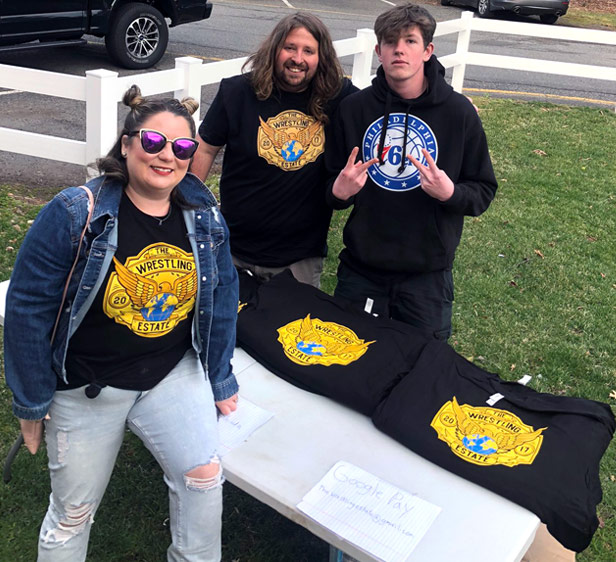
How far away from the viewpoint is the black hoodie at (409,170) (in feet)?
11.7

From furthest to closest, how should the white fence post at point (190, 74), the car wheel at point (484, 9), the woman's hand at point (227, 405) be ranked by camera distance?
1. the car wheel at point (484, 9)
2. the white fence post at point (190, 74)
3. the woman's hand at point (227, 405)

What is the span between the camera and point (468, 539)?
2.57 meters

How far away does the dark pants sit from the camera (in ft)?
12.6

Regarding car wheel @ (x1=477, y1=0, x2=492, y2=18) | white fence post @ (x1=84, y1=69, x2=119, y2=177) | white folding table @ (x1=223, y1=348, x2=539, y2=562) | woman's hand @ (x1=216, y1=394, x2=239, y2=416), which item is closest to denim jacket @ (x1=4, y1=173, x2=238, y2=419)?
woman's hand @ (x1=216, y1=394, x2=239, y2=416)

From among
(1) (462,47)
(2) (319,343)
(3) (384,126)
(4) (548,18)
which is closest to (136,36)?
(1) (462,47)

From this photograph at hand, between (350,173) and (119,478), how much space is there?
1877 millimetres

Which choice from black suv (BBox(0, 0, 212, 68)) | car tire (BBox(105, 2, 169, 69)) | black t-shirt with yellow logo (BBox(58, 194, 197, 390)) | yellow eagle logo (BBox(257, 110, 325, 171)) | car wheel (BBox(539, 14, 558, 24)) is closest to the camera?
black t-shirt with yellow logo (BBox(58, 194, 197, 390))

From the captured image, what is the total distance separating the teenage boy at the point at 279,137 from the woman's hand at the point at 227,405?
1.10 m

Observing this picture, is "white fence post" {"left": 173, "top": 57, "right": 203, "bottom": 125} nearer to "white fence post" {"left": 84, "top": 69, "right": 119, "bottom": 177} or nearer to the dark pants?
"white fence post" {"left": 84, "top": 69, "right": 119, "bottom": 177}

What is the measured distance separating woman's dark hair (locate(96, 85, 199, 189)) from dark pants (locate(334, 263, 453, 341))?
5.07 feet

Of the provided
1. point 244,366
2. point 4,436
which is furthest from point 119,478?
point 244,366

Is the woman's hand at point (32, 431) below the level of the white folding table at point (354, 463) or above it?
above

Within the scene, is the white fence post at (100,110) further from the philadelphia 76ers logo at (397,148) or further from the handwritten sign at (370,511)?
the handwritten sign at (370,511)

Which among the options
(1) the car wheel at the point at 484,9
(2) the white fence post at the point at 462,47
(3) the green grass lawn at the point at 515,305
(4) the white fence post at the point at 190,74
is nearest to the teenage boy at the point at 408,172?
(3) the green grass lawn at the point at 515,305
